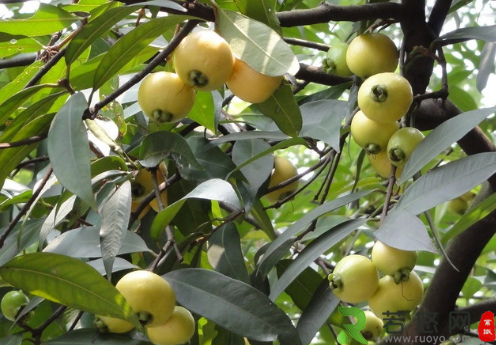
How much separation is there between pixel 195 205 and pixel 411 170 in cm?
37

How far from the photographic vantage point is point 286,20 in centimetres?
90

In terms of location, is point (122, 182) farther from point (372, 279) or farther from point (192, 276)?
point (372, 279)

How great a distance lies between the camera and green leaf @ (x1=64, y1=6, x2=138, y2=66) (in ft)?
2.47

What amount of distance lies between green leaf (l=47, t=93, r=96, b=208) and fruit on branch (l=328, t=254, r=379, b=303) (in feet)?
0.97

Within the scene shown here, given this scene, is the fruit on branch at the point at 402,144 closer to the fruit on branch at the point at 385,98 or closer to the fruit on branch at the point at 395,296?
the fruit on branch at the point at 385,98

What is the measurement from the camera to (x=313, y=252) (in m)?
0.82

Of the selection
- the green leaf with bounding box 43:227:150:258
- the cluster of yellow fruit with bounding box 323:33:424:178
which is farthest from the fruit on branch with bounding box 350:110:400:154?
the green leaf with bounding box 43:227:150:258

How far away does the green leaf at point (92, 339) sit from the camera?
826 millimetres

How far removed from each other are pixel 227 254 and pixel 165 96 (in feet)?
0.88

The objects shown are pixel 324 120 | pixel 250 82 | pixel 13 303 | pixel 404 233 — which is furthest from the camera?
pixel 13 303

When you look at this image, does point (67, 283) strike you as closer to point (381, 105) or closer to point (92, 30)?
point (92, 30)

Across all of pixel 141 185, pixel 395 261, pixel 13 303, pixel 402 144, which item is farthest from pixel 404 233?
pixel 13 303

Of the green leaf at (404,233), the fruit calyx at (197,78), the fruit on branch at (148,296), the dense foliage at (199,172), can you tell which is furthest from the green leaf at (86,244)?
the green leaf at (404,233)

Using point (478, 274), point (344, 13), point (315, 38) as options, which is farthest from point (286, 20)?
point (478, 274)
